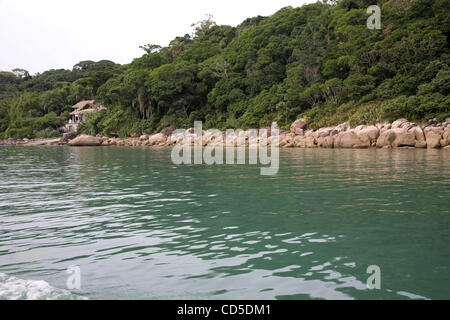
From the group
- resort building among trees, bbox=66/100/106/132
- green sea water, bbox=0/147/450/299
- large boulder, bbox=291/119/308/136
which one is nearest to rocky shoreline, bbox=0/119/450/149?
large boulder, bbox=291/119/308/136

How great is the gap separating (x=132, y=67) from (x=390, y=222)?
64.2 m

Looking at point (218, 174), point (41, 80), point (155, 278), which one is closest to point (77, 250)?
point (155, 278)

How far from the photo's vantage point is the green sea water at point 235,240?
4.19 meters

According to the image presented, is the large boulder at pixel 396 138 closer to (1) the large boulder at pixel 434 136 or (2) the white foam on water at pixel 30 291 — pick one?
(1) the large boulder at pixel 434 136

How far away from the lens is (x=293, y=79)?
147 ft

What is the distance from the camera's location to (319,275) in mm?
4422

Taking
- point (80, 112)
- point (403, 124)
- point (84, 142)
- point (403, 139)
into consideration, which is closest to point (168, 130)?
point (84, 142)

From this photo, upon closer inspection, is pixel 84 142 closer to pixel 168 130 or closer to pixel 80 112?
pixel 168 130

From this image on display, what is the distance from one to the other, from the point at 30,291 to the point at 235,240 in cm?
278

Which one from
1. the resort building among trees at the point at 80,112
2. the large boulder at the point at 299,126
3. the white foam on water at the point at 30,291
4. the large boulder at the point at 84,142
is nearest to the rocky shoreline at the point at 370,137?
the large boulder at the point at 299,126

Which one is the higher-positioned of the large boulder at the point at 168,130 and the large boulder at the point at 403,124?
the large boulder at the point at 168,130

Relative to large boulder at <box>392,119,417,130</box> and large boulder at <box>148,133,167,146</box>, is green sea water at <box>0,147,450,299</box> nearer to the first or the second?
large boulder at <box>392,119,417,130</box>

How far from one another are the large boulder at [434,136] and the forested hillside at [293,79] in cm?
360
